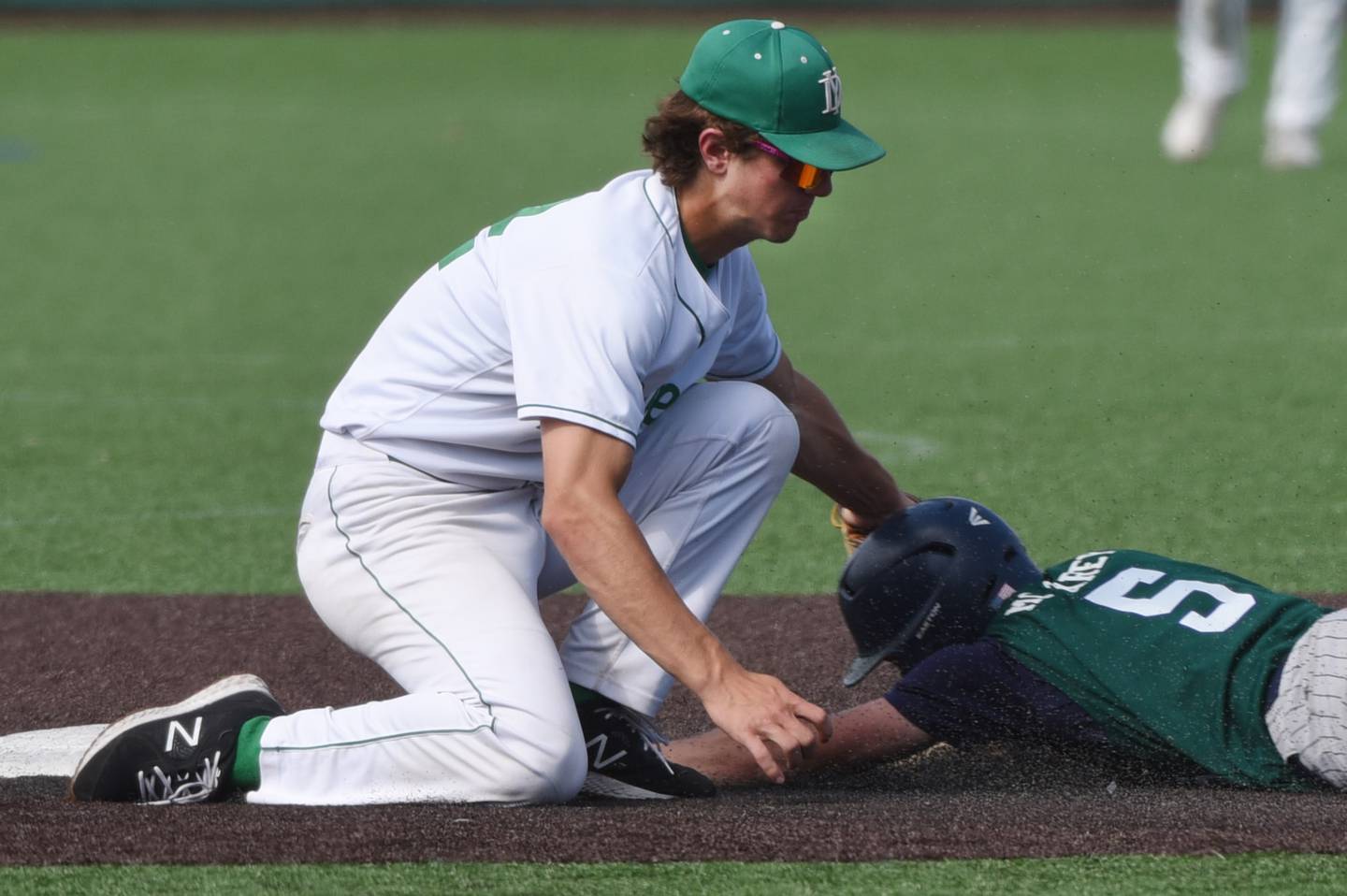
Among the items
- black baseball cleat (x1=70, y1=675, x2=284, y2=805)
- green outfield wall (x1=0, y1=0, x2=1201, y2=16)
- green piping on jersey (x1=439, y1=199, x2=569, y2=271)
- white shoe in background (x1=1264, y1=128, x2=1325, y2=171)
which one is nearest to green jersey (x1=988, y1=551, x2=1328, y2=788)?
green piping on jersey (x1=439, y1=199, x2=569, y2=271)

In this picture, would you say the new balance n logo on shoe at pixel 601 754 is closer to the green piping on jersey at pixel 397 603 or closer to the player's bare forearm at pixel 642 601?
the green piping on jersey at pixel 397 603

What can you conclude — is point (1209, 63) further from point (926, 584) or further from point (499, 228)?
point (499, 228)

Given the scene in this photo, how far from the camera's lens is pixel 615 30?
2500 centimetres

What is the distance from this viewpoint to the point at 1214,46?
47.5ft

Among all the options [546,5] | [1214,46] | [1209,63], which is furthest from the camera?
[546,5]

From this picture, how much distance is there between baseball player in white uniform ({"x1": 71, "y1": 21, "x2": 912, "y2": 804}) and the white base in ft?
0.92

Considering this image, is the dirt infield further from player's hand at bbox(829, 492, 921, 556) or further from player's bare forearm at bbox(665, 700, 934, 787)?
player's hand at bbox(829, 492, 921, 556)

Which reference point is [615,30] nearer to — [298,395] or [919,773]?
[298,395]

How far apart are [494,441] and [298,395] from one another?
4902mm

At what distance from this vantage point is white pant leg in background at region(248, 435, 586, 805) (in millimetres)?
3871

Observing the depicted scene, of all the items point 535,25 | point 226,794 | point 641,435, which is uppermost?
point 641,435

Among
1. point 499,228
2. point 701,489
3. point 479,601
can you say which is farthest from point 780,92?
point 479,601

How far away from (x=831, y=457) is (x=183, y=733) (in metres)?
1.68

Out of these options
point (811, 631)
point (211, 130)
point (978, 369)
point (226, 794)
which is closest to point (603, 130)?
point (211, 130)
